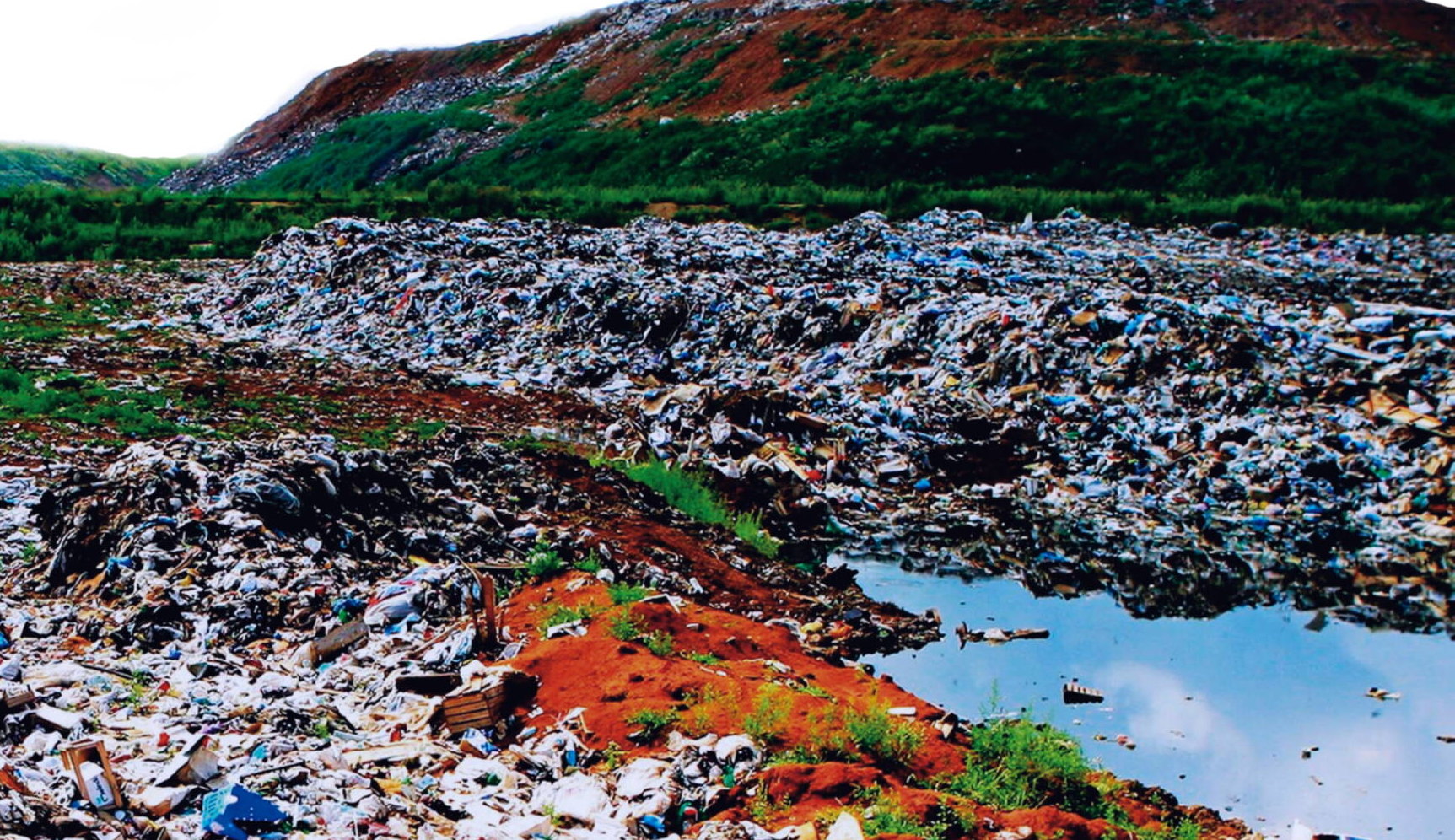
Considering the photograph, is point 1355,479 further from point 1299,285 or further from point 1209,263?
point 1209,263

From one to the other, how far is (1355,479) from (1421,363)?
158 centimetres

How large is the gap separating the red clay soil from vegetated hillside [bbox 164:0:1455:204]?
54.8ft

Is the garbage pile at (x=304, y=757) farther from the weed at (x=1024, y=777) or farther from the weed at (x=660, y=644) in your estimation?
the weed at (x=1024, y=777)

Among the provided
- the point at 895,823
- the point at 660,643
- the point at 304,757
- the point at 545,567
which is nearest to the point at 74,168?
the point at 545,567

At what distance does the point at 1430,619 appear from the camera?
6.83 m

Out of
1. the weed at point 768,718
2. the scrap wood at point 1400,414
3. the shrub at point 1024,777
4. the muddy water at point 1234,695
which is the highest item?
the scrap wood at point 1400,414

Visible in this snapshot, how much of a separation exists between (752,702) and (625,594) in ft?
4.32

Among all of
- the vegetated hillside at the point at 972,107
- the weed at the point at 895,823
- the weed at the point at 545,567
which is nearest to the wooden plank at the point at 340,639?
the weed at the point at 545,567

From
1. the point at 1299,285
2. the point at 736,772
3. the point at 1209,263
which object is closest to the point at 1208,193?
the point at 1209,263

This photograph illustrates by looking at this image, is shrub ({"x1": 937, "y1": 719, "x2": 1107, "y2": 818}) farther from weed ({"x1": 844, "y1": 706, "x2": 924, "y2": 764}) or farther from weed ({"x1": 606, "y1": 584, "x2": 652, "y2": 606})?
weed ({"x1": 606, "y1": 584, "x2": 652, "y2": 606})

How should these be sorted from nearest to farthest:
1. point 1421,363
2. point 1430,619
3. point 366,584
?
1. point 366,584
2. point 1430,619
3. point 1421,363

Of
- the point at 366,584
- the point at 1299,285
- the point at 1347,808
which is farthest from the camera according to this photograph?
the point at 1299,285

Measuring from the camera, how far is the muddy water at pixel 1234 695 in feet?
15.7

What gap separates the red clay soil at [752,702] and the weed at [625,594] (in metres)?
0.05
